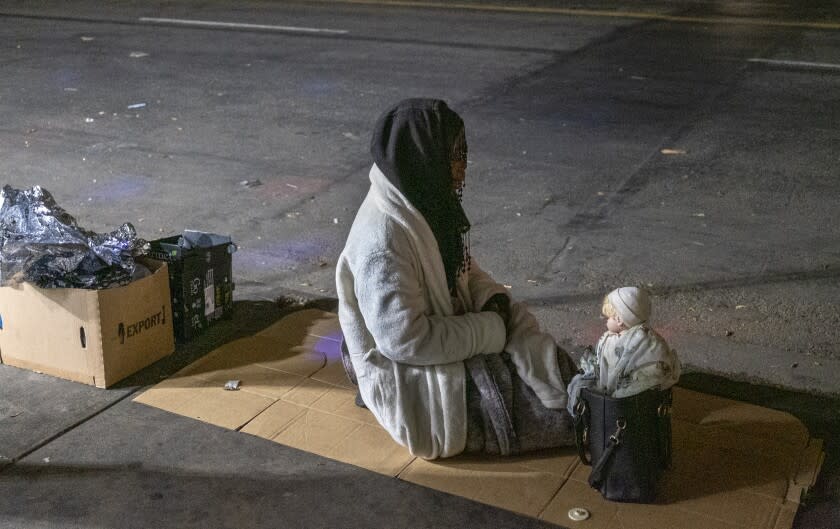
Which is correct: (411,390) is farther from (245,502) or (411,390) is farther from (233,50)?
(233,50)

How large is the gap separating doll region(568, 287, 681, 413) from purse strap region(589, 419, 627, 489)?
112 millimetres

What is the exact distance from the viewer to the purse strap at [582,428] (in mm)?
3488

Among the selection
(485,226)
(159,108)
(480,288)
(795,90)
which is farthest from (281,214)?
(795,90)

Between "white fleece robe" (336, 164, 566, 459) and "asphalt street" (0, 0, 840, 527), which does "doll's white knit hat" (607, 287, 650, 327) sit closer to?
"white fleece robe" (336, 164, 566, 459)

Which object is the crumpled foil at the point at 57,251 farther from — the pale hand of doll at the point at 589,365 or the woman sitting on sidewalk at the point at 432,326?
the pale hand of doll at the point at 589,365

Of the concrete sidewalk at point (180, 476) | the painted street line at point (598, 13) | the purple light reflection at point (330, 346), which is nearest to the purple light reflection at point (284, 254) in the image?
the purple light reflection at point (330, 346)

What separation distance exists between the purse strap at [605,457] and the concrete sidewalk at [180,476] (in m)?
0.29

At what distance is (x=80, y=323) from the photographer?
4.29m

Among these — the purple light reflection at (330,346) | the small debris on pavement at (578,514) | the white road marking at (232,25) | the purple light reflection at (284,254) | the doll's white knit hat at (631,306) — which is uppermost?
the white road marking at (232,25)

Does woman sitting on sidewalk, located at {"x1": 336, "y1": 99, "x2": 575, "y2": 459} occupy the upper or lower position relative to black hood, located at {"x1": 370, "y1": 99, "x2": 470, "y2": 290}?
lower

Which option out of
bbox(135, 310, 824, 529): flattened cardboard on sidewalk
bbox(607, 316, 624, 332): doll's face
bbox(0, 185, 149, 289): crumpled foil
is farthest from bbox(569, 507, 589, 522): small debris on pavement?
bbox(0, 185, 149, 289): crumpled foil

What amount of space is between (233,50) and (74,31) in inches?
143

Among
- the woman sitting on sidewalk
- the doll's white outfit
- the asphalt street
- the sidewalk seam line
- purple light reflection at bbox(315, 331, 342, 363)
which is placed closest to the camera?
the doll's white outfit

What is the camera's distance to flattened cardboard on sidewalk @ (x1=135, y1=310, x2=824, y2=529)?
3.51 metres
